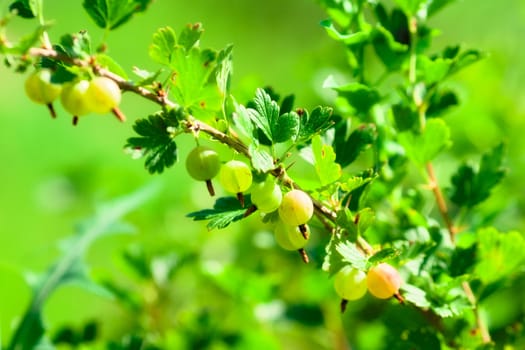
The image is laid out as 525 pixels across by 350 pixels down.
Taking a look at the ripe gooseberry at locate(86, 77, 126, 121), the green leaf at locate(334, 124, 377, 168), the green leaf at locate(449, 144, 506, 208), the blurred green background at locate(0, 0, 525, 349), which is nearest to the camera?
the ripe gooseberry at locate(86, 77, 126, 121)

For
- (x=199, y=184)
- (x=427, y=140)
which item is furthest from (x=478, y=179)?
(x=199, y=184)

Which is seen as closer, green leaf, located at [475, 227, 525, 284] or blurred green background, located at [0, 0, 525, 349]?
green leaf, located at [475, 227, 525, 284]

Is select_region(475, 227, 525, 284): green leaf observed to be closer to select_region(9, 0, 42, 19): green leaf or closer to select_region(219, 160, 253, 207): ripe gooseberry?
select_region(219, 160, 253, 207): ripe gooseberry

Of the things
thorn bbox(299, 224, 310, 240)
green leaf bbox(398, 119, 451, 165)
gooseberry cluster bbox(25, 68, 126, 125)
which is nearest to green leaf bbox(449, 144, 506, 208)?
green leaf bbox(398, 119, 451, 165)

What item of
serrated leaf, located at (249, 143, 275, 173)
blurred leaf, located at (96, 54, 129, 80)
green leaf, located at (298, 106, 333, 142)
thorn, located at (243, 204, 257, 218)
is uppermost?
blurred leaf, located at (96, 54, 129, 80)

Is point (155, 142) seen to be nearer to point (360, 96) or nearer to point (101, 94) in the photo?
point (101, 94)

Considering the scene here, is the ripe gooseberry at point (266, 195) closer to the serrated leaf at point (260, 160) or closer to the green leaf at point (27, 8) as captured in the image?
the serrated leaf at point (260, 160)

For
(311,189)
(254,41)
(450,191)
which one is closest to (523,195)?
(450,191)

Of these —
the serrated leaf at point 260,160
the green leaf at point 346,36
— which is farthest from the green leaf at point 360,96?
the serrated leaf at point 260,160
